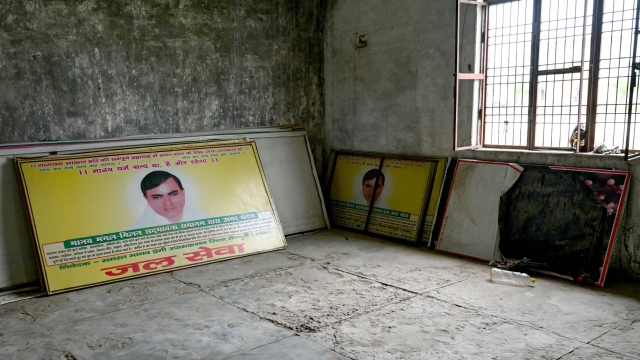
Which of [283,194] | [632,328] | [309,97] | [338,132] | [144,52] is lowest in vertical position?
[632,328]

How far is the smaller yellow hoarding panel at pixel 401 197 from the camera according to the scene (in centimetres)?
547

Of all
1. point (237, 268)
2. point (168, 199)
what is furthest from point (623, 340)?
point (168, 199)

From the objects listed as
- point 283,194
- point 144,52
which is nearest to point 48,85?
point 144,52

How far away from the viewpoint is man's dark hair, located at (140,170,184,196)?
16.0 feet

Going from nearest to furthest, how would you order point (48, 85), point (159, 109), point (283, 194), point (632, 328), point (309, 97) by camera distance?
point (632, 328) → point (48, 85) → point (159, 109) → point (283, 194) → point (309, 97)

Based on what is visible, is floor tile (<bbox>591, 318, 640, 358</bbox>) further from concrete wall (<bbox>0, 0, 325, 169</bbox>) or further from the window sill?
concrete wall (<bbox>0, 0, 325, 169</bbox>)

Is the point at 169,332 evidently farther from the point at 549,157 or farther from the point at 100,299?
the point at 549,157

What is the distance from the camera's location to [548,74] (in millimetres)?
4695

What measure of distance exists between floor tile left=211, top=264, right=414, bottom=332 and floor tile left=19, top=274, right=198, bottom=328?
1.51 feet

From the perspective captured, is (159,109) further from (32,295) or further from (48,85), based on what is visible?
(32,295)

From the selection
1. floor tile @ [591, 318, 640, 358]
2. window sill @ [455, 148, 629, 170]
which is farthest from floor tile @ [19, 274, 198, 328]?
window sill @ [455, 148, 629, 170]

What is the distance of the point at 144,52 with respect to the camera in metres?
5.13

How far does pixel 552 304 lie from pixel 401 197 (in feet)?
7.41

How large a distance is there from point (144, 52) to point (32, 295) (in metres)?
2.49
